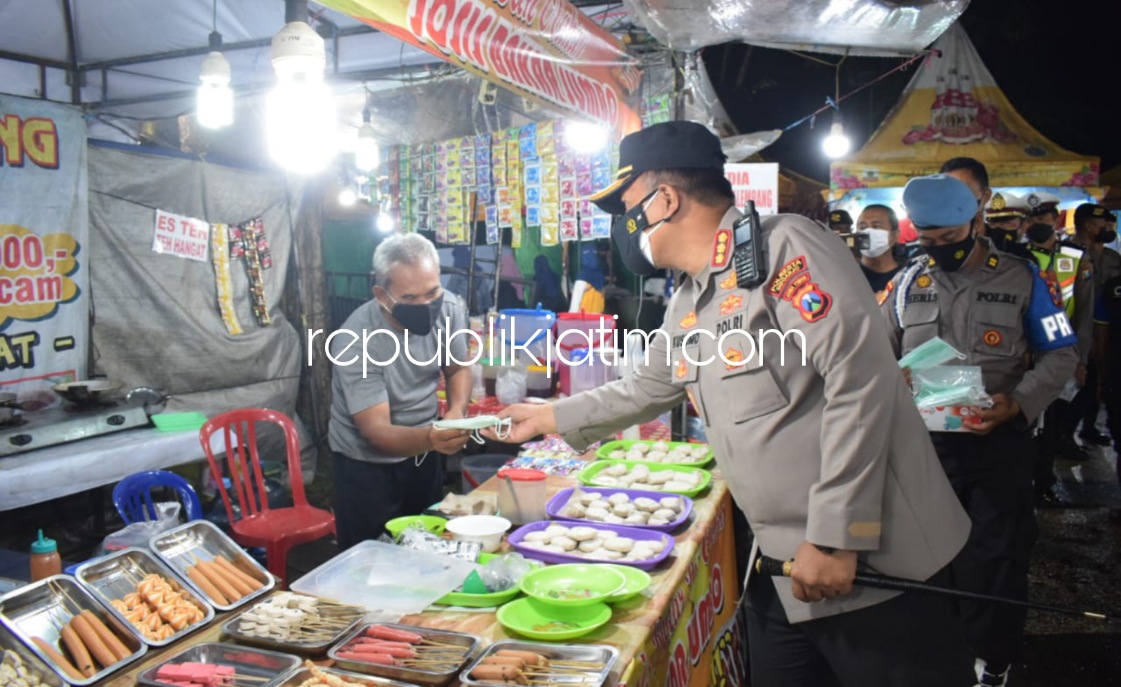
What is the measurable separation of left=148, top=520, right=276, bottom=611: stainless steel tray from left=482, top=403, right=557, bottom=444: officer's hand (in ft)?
3.30

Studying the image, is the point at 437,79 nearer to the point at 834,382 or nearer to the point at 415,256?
the point at 415,256

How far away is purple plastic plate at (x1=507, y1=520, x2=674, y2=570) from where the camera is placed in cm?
250

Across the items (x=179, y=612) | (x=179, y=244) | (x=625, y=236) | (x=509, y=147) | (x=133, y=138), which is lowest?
(x=179, y=612)

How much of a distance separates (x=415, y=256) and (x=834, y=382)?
246 cm

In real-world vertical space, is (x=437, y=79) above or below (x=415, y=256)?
above

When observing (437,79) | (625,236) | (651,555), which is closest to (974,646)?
(651,555)

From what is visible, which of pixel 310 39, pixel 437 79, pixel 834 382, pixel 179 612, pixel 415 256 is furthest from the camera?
pixel 437 79

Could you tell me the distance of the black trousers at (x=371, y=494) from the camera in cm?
396

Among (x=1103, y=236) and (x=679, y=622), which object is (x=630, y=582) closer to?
(x=679, y=622)

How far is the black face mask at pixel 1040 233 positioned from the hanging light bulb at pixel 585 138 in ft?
13.3

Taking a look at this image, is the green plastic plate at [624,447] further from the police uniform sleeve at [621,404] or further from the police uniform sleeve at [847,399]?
the police uniform sleeve at [847,399]

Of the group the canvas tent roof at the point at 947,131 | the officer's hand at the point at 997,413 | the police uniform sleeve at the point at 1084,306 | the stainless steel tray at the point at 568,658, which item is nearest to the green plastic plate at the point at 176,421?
the stainless steel tray at the point at 568,658

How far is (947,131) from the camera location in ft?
38.6

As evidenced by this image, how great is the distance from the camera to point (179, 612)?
6.95ft
